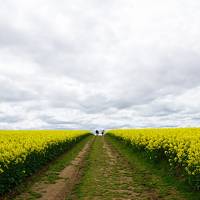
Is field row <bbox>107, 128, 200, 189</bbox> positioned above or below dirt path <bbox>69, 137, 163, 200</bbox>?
above

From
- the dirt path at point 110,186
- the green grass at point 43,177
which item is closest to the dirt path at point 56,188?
the green grass at point 43,177

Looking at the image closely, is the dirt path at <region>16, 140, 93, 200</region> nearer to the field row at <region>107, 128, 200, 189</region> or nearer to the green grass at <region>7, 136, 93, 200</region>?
the green grass at <region>7, 136, 93, 200</region>

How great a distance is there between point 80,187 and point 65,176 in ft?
12.5

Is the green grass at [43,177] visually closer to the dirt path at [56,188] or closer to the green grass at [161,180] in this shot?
the dirt path at [56,188]

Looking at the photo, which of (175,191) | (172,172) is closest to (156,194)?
(175,191)

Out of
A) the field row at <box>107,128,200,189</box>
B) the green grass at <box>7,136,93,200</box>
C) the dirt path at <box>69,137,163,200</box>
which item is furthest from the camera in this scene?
the green grass at <box>7,136,93,200</box>

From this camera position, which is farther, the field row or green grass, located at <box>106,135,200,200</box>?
green grass, located at <box>106,135,200,200</box>

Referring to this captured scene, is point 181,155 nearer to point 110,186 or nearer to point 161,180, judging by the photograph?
point 161,180

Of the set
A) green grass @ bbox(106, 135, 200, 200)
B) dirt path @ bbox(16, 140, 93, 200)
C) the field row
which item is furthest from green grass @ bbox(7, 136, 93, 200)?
the field row

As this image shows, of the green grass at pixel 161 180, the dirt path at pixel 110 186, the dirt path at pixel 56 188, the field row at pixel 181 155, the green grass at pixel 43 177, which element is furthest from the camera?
the green grass at pixel 43 177

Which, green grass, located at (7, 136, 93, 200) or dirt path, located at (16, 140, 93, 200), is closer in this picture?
dirt path, located at (16, 140, 93, 200)

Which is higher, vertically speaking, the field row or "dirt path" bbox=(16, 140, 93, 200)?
the field row

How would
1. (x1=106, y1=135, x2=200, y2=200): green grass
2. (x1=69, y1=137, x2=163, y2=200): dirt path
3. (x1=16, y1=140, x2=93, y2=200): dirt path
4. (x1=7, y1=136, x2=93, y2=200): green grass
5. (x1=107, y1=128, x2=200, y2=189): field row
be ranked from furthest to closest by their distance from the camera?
(x1=7, y1=136, x2=93, y2=200): green grass
(x1=16, y1=140, x2=93, y2=200): dirt path
(x1=106, y1=135, x2=200, y2=200): green grass
(x1=69, y1=137, x2=163, y2=200): dirt path
(x1=107, y1=128, x2=200, y2=189): field row

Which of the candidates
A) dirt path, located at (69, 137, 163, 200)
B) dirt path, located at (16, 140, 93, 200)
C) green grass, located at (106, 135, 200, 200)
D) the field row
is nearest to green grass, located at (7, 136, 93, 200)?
dirt path, located at (16, 140, 93, 200)
